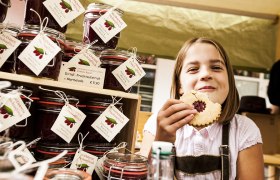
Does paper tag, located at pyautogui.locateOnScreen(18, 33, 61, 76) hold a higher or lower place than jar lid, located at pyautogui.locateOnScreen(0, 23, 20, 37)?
lower

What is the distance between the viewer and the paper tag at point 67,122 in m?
1.16

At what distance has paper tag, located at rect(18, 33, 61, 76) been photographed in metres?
1.11

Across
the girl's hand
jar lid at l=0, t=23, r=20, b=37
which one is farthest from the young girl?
jar lid at l=0, t=23, r=20, b=37

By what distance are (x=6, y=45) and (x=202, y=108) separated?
930mm

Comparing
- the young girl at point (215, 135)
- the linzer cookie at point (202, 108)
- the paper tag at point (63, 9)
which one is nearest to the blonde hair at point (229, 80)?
the young girl at point (215, 135)

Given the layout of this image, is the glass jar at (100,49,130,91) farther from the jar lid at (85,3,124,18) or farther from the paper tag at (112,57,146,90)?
the jar lid at (85,3,124,18)

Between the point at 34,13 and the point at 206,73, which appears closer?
the point at 34,13

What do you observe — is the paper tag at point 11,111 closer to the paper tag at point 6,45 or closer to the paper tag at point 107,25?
the paper tag at point 6,45

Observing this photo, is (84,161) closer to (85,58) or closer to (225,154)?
(85,58)

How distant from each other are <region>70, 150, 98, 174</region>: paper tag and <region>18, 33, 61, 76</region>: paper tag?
0.39 meters

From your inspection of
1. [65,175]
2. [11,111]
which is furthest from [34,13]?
[65,175]

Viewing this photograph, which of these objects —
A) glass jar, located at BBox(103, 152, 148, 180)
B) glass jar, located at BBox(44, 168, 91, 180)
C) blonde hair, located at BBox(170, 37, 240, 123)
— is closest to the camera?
glass jar, located at BBox(44, 168, 91, 180)

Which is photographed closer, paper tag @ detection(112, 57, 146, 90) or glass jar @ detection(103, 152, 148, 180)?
glass jar @ detection(103, 152, 148, 180)

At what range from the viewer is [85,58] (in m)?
1.28
